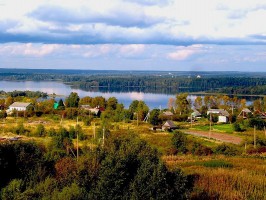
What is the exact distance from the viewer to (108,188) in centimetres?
848

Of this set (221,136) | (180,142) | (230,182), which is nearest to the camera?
(230,182)

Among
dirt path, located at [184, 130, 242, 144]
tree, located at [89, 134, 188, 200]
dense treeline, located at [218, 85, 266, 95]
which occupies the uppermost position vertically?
tree, located at [89, 134, 188, 200]

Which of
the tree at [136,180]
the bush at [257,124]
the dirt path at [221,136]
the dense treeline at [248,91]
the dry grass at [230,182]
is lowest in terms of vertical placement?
the dirt path at [221,136]

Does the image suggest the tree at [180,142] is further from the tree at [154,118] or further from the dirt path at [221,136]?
the tree at [154,118]

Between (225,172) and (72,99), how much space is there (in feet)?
126

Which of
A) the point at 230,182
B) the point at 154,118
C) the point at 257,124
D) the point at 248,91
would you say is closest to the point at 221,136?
the point at 257,124

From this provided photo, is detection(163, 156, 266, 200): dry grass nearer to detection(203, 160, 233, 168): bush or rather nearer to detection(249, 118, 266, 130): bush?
detection(203, 160, 233, 168): bush

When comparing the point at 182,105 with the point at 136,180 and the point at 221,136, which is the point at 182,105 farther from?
the point at 136,180

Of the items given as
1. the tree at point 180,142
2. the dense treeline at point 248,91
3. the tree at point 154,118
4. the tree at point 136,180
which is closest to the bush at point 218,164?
the tree at point 136,180

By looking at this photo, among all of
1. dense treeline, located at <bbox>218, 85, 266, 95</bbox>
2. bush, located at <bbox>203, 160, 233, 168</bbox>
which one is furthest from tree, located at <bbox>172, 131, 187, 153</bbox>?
dense treeline, located at <bbox>218, 85, 266, 95</bbox>

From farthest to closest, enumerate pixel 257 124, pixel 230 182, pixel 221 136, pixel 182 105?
pixel 182 105
pixel 257 124
pixel 221 136
pixel 230 182

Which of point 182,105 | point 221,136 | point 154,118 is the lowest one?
point 221,136

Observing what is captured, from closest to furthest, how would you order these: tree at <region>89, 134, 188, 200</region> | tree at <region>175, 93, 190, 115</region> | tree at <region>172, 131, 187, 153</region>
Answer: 1. tree at <region>89, 134, 188, 200</region>
2. tree at <region>172, 131, 187, 153</region>
3. tree at <region>175, 93, 190, 115</region>

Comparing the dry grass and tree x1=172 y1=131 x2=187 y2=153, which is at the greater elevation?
the dry grass
